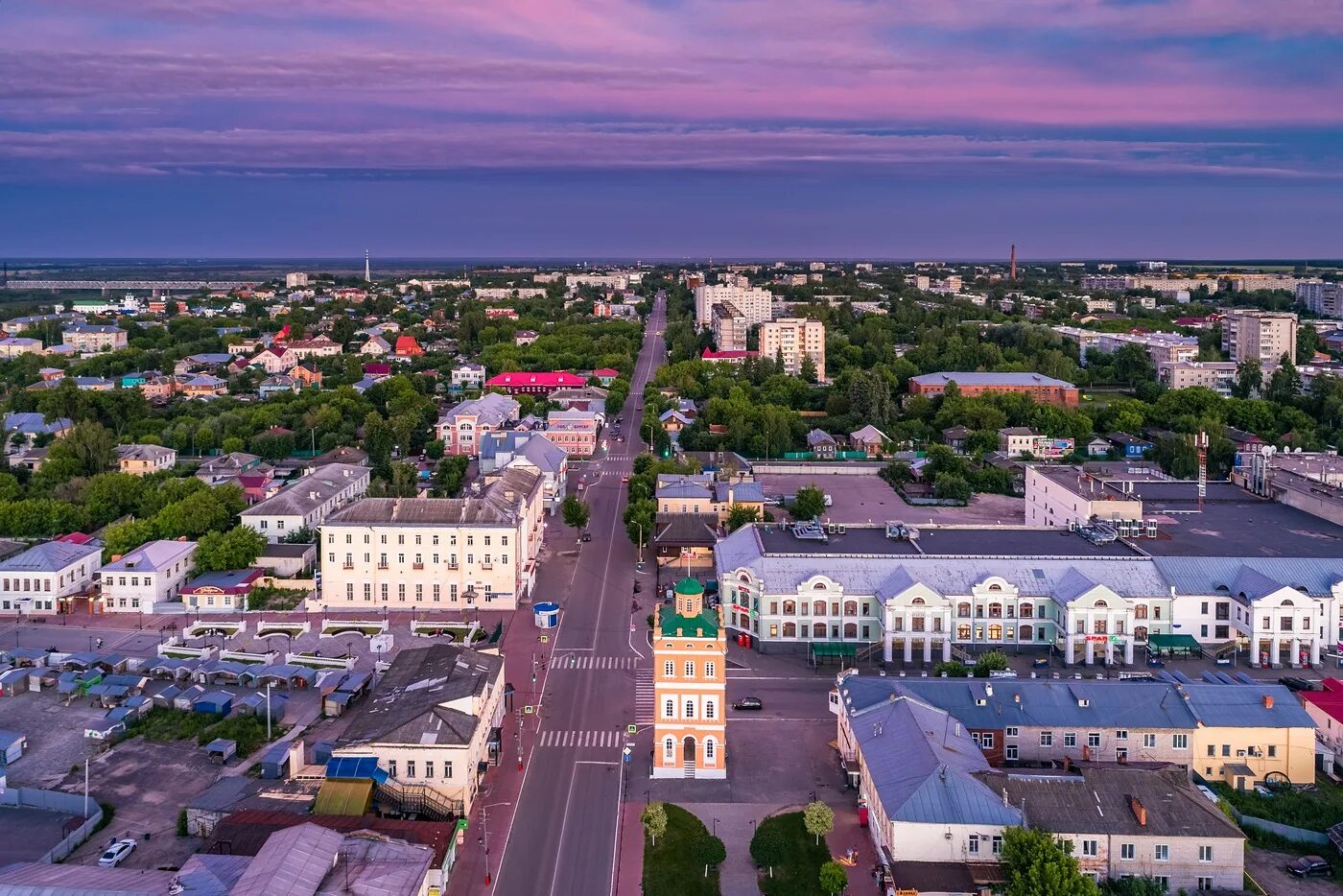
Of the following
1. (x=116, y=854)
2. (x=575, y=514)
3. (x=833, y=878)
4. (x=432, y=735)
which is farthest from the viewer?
(x=575, y=514)

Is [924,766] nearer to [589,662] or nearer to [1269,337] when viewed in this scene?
[589,662]

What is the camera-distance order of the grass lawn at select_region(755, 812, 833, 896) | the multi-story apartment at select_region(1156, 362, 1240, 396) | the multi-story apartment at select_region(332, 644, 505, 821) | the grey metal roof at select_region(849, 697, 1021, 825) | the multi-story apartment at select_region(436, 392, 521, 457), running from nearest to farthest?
the grey metal roof at select_region(849, 697, 1021, 825) → the grass lawn at select_region(755, 812, 833, 896) → the multi-story apartment at select_region(332, 644, 505, 821) → the multi-story apartment at select_region(436, 392, 521, 457) → the multi-story apartment at select_region(1156, 362, 1240, 396)

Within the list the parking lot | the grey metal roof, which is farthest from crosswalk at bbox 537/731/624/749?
the parking lot

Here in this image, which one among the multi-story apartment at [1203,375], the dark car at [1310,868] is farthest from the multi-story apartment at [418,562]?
the multi-story apartment at [1203,375]

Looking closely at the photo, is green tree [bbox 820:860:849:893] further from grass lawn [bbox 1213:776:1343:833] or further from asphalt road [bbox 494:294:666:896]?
grass lawn [bbox 1213:776:1343:833]

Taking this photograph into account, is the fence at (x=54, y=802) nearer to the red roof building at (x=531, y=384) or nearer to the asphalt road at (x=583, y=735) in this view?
the asphalt road at (x=583, y=735)

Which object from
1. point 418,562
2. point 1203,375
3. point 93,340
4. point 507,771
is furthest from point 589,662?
point 93,340
